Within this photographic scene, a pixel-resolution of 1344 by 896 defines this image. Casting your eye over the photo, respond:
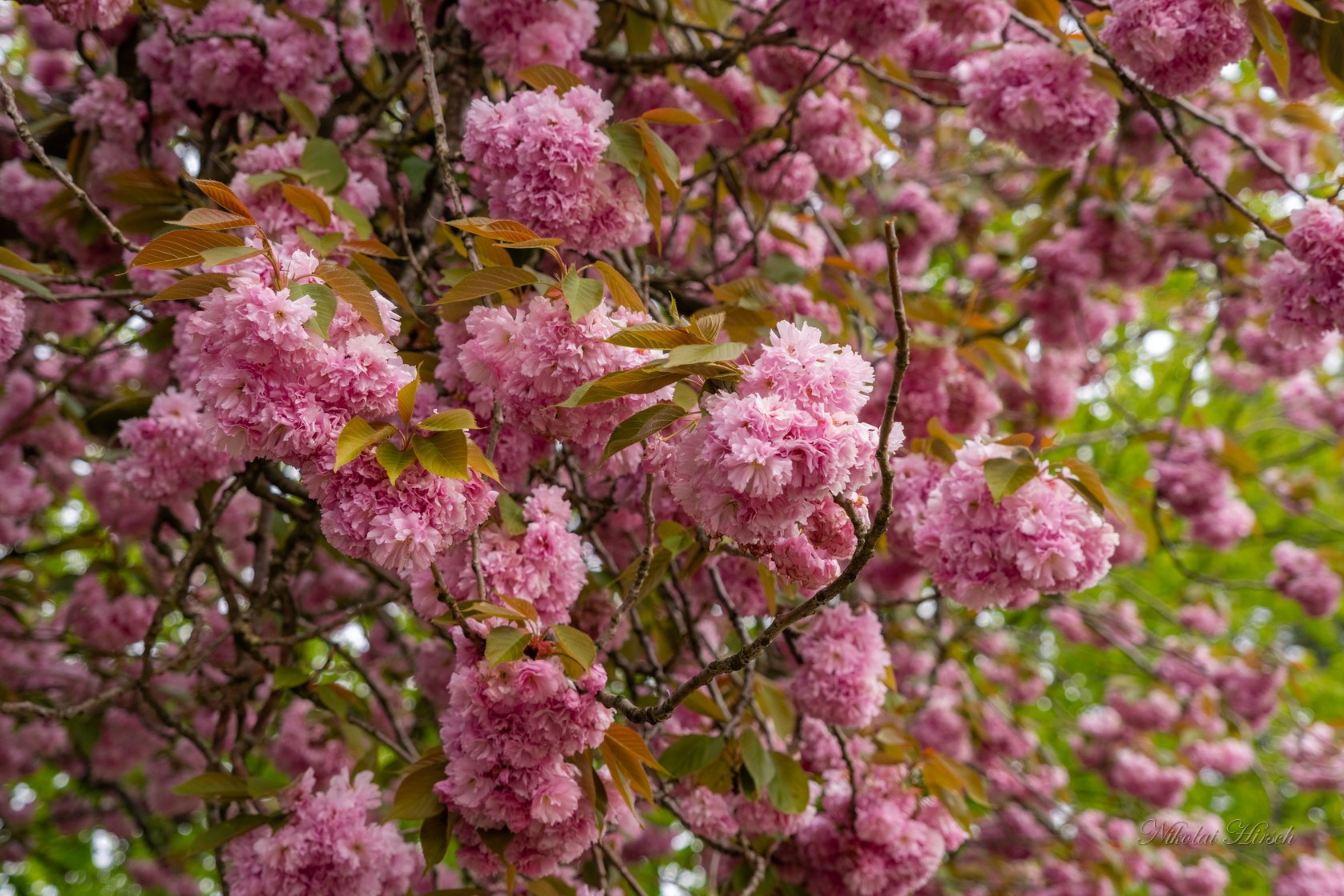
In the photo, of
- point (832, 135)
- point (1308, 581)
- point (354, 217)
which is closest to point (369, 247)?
point (354, 217)

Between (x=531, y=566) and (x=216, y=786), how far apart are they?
3.05ft

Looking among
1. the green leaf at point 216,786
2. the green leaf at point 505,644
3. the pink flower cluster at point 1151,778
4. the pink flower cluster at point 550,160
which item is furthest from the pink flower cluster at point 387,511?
the pink flower cluster at point 1151,778

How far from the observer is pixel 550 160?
1583 mm

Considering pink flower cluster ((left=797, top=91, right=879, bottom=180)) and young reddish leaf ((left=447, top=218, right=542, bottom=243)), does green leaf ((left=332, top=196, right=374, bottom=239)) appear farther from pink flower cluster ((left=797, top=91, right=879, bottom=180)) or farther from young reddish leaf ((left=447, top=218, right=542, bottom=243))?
pink flower cluster ((left=797, top=91, right=879, bottom=180))

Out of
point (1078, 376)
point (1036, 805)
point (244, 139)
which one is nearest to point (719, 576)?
point (244, 139)

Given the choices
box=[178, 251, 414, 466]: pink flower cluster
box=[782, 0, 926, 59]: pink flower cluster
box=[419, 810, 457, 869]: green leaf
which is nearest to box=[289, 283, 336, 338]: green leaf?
box=[178, 251, 414, 466]: pink flower cluster

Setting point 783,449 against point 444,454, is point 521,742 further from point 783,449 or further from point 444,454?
point 783,449

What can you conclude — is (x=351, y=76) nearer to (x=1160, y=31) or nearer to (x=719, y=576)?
(x=719, y=576)

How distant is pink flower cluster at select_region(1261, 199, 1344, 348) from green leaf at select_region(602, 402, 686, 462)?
5.20 ft

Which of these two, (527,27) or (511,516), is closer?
(511,516)

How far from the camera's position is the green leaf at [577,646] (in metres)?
1.34

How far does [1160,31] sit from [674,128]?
48.4 inches

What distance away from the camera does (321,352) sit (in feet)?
4.10

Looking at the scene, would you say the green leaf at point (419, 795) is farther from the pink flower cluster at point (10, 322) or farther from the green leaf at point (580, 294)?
the pink flower cluster at point (10, 322)
